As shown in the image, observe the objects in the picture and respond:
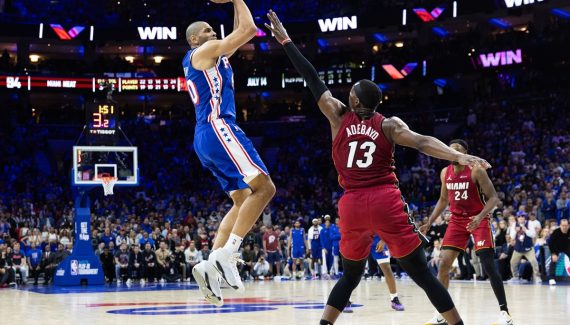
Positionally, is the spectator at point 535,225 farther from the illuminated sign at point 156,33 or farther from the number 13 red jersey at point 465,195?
the illuminated sign at point 156,33

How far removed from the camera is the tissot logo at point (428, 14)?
35656 millimetres

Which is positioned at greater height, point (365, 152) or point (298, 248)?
point (365, 152)

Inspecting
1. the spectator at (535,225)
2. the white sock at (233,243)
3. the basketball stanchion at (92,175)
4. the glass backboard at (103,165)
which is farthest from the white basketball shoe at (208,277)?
the spectator at (535,225)

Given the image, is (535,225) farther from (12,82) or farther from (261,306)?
(12,82)

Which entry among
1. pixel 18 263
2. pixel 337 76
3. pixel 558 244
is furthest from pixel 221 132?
pixel 337 76

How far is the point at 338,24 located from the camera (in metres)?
39.0

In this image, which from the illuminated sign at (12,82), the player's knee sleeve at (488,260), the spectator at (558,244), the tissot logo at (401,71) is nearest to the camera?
the player's knee sleeve at (488,260)

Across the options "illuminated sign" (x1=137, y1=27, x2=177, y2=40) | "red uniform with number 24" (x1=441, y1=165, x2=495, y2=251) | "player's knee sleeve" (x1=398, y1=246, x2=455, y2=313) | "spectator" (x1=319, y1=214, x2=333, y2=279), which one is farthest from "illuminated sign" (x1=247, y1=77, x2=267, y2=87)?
"player's knee sleeve" (x1=398, y1=246, x2=455, y2=313)

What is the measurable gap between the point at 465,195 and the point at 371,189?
3882 mm

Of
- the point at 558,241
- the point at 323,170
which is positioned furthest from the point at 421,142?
the point at 323,170

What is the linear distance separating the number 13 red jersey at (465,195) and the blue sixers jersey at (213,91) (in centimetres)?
409

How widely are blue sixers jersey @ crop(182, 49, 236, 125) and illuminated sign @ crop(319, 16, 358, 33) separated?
32.5 m

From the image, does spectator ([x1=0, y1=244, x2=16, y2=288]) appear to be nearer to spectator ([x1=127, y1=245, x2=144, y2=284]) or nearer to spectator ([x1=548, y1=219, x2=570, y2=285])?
spectator ([x1=127, y1=245, x2=144, y2=284])

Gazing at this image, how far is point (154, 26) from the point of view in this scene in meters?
39.3
